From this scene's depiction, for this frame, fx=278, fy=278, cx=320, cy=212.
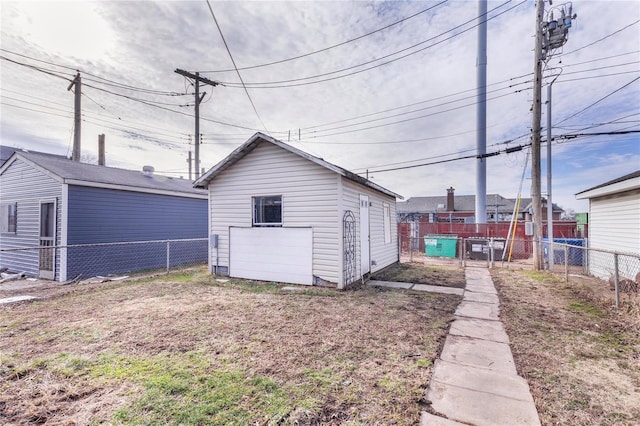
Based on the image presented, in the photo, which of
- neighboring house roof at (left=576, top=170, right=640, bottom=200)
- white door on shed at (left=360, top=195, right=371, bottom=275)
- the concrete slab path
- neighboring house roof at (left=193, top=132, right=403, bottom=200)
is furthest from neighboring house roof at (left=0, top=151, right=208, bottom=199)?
neighboring house roof at (left=576, top=170, right=640, bottom=200)

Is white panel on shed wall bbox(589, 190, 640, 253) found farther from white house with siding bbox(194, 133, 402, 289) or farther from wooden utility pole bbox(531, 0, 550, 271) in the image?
white house with siding bbox(194, 133, 402, 289)

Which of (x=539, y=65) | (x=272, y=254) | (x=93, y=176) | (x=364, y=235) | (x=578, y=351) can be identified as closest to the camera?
(x=578, y=351)

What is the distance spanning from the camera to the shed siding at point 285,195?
7.15 metres

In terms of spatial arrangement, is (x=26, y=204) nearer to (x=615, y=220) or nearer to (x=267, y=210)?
(x=267, y=210)

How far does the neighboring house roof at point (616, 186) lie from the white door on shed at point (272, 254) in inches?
322

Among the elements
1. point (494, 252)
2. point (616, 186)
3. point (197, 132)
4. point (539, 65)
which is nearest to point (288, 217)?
point (616, 186)

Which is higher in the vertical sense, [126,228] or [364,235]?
[126,228]

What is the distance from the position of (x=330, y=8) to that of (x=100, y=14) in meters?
6.93

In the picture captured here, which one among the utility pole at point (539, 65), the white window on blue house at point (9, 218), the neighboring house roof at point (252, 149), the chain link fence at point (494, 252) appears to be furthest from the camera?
the chain link fence at point (494, 252)

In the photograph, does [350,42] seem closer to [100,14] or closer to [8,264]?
[100,14]

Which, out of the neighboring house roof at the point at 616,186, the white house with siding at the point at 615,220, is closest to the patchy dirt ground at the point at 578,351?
the white house with siding at the point at 615,220

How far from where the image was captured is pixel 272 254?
805 cm

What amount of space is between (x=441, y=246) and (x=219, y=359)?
1364cm

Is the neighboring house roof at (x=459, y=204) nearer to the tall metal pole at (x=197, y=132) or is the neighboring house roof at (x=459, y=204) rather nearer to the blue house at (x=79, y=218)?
the tall metal pole at (x=197, y=132)
